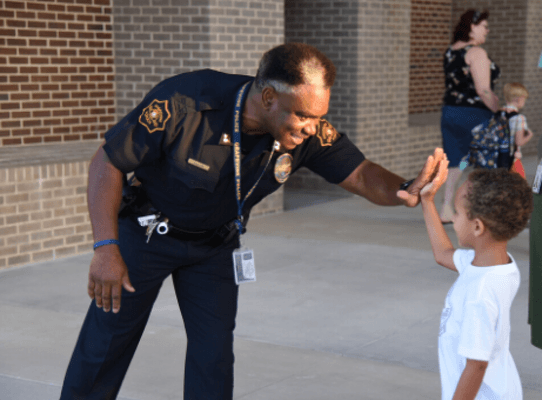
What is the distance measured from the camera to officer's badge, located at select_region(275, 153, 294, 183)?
301 cm

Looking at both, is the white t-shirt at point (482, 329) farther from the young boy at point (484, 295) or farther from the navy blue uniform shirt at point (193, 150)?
the navy blue uniform shirt at point (193, 150)

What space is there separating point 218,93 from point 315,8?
779 centimetres

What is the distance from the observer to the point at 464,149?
806 cm

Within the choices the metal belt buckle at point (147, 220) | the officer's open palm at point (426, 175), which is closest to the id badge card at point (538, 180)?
the officer's open palm at point (426, 175)

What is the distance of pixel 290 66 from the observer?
8.92 ft

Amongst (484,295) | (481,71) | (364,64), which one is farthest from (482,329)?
(364,64)

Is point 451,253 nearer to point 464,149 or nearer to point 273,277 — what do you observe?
point 273,277

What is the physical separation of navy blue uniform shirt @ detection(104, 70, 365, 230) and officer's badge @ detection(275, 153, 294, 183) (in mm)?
18

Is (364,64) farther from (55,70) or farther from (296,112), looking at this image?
(296,112)

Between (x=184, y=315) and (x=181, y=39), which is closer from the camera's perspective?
(x=184, y=315)

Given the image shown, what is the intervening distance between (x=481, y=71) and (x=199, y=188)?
17.5ft

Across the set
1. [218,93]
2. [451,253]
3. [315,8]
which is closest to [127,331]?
[218,93]

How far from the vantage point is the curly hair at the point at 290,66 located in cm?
271

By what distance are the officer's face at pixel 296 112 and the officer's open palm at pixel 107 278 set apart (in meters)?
0.67
